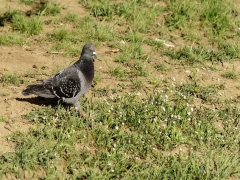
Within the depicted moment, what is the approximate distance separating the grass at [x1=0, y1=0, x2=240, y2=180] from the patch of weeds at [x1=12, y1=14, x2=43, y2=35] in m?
0.02

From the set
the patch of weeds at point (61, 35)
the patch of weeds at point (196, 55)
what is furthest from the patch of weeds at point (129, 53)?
the patch of weeds at point (61, 35)

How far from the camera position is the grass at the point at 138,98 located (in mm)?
4922

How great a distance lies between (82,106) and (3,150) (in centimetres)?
152

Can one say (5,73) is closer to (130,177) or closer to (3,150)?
(3,150)

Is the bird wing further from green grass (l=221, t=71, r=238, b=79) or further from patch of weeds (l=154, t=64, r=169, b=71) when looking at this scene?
green grass (l=221, t=71, r=238, b=79)

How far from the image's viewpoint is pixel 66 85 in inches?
225

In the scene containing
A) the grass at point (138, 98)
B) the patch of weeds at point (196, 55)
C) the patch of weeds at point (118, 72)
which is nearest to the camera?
the grass at point (138, 98)

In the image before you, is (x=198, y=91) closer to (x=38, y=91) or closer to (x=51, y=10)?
(x=38, y=91)

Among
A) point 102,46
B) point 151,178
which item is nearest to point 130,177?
point 151,178

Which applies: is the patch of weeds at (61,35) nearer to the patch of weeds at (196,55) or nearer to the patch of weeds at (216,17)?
the patch of weeds at (196,55)

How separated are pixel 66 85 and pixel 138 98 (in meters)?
1.31

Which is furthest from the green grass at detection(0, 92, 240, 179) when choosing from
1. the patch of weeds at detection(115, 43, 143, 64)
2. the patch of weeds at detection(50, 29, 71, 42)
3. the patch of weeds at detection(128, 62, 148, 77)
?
the patch of weeds at detection(50, 29, 71, 42)

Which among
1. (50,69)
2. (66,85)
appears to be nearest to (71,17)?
(50,69)

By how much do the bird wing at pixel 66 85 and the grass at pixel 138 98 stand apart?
246mm
